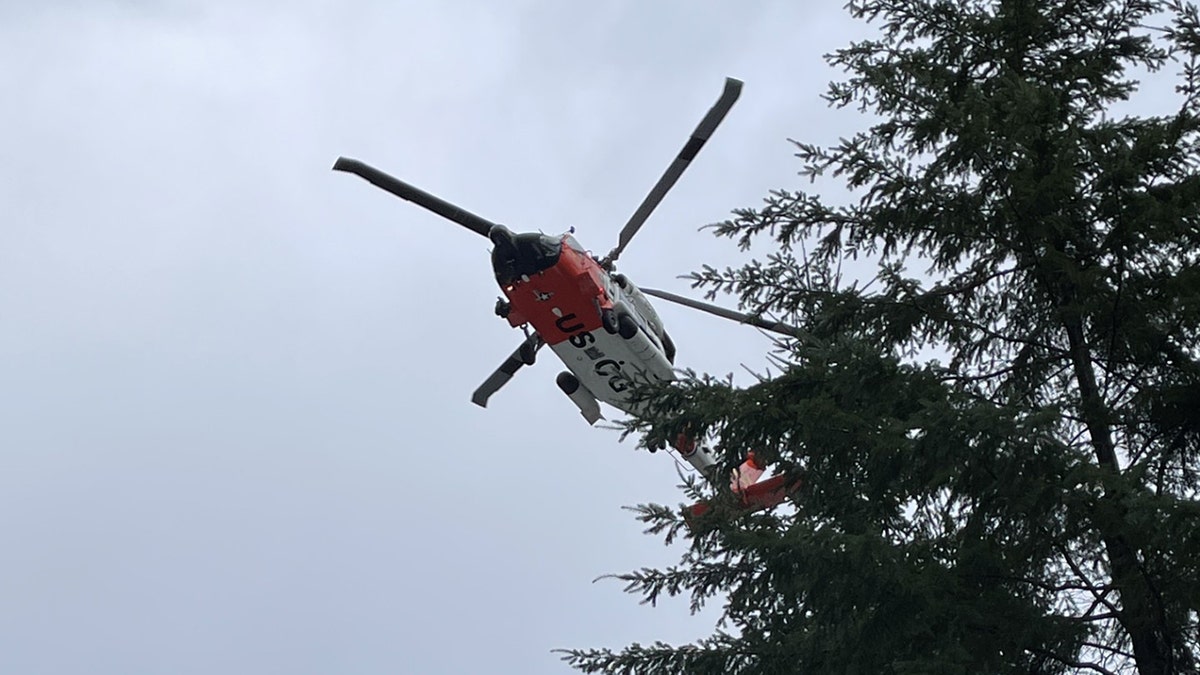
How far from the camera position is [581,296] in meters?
19.4

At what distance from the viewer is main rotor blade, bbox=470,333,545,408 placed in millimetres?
21234

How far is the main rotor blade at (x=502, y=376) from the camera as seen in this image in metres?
21.2

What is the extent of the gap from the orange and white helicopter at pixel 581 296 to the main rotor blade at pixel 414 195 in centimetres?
1

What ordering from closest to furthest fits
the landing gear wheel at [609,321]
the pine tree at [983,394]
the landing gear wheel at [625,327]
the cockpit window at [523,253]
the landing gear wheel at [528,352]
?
the pine tree at [983,394] < the cockpit window at [523,253] < the landing gear wheel at [609,321] < the landing gear wheel at [625,327] < the landing gear wheel at [528,352]

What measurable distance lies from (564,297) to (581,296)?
0.75 ft

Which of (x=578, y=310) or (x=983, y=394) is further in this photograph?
(x=578, y=310)

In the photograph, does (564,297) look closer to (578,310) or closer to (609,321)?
(578,310)

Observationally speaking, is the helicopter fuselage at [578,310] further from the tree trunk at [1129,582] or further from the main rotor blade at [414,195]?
the tree trunk at [1129,582]

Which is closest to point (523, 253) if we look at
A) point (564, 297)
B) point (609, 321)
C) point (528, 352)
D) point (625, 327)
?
point (564, 297)

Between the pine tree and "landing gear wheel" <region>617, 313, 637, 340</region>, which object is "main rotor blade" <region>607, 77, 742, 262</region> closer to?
"landing gear wheel" <region>617, 313, 637, 340</region>

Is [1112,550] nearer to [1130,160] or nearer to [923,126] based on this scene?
[1130,160]

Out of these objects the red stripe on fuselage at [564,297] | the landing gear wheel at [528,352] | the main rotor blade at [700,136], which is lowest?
the red stripe on fuselage at [564,297]

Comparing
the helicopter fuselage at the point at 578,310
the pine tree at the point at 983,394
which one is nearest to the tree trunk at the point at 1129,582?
the pine tree at the point at 983,394

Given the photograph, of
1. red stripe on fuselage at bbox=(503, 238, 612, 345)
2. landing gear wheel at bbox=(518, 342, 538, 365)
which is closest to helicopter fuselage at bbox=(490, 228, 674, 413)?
red stripe on fuselage at bbox=(503, 238, 612, 345)
